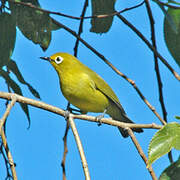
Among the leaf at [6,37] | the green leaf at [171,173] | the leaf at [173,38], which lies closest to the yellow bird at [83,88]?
the leaf at [6,37]

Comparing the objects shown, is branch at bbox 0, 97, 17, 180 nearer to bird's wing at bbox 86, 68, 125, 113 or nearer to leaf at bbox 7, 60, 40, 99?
leaf at bbox 7, 60, 40, 99

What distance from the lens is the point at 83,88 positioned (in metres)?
2.87

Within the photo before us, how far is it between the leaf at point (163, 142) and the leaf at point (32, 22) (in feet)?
3.72

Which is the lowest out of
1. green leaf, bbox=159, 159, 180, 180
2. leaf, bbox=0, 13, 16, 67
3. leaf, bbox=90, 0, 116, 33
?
green leaf, bbox=159, 159, 180, 180

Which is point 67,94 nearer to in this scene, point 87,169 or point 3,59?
point 3,59

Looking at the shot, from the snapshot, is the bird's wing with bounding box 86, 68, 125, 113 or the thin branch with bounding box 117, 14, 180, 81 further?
the bird's wing with bounding box 86, 68, 125, 113

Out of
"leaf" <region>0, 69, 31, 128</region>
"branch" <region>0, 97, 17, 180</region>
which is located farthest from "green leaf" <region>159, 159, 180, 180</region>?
"leaf" <region>0, 69, 31, 128</region>

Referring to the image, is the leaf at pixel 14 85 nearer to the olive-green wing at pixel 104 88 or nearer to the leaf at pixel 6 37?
the leaf at pixel 6 37

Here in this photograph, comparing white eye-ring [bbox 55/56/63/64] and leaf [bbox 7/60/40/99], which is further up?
white eye-ring [bbox 55/56/63/64]

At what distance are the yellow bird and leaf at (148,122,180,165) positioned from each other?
59.8 inches

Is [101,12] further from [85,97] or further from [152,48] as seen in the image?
[85,97]

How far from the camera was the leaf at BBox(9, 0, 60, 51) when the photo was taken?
218 centimetres

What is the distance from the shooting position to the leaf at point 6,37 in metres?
1.93

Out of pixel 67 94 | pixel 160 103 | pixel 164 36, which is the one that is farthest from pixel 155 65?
pixel 67 94
